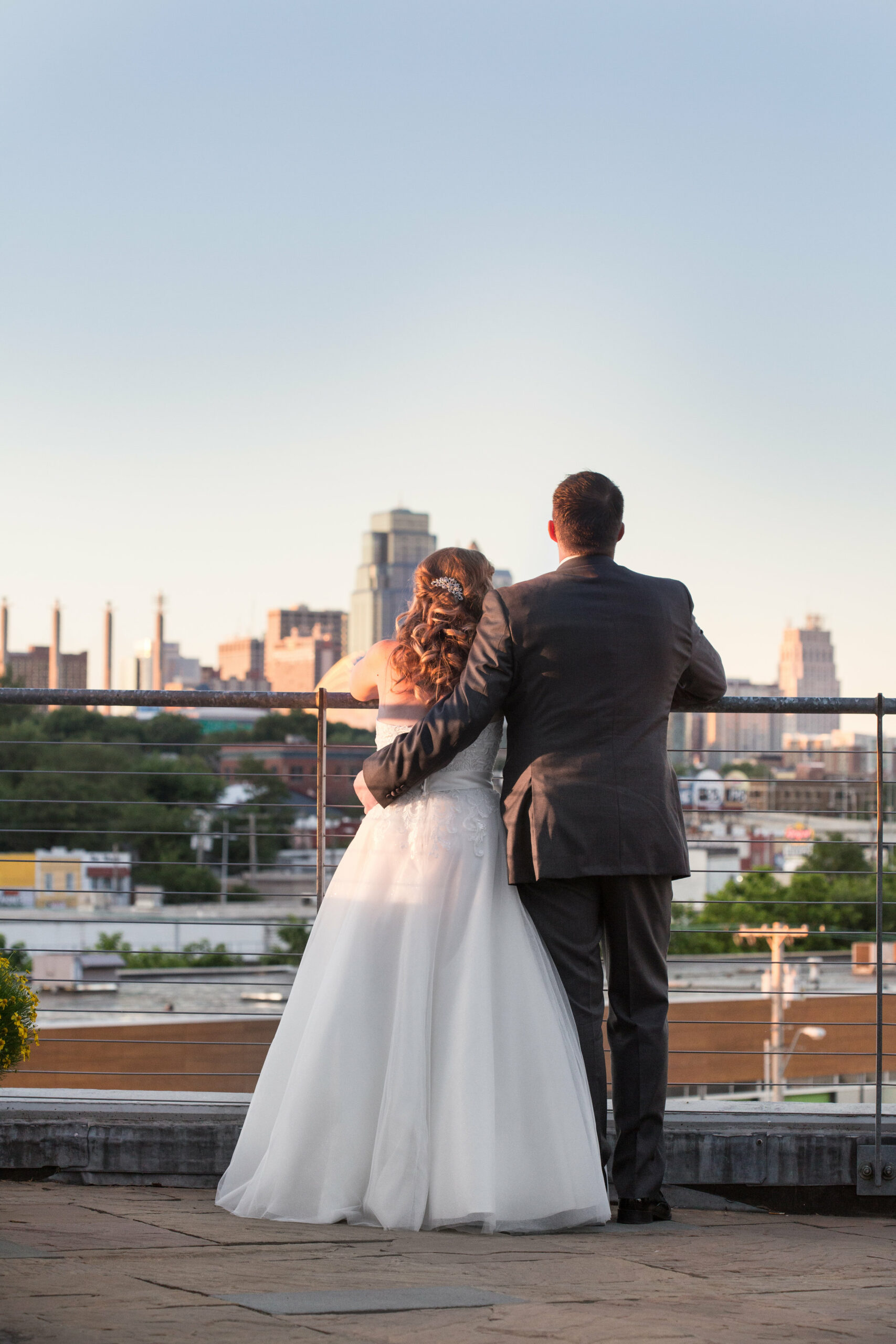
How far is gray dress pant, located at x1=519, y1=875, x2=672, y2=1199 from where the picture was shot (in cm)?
346

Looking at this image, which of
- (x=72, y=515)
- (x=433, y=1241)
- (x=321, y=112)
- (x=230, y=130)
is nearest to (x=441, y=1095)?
(x=433, y=1241)

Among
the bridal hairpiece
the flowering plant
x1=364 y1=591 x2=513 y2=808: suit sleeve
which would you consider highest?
the bridal hairpiece

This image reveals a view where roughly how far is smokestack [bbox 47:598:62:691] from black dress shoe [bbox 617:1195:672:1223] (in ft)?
372

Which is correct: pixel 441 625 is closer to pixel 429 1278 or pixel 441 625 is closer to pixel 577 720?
pixel 577 720

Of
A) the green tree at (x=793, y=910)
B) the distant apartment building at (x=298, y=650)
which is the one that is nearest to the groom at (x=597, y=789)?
the green tree at (x=793, y=910)

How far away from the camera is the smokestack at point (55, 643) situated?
11656cm

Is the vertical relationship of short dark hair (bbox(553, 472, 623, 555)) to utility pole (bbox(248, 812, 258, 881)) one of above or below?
above

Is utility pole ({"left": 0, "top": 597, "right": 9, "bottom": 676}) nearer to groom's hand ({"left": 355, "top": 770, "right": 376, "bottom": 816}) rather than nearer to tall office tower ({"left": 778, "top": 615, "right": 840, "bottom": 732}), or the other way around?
tall office tower ({"left": 778, "top": 615, "right": 840, "bottom": 732})

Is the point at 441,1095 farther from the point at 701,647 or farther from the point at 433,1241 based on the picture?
the point at 701,647

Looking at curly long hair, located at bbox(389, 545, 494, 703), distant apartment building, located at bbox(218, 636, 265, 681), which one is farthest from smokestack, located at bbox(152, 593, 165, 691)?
curly long hair, located at bbox(389, 545, 494, 703)

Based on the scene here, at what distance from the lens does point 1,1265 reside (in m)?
2.66

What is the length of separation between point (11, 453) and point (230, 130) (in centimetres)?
3599

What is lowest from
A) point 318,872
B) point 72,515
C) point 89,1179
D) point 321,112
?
point 89,1179

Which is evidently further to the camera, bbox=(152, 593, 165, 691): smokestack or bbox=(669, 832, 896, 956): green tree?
bbox=(152, 593, 165, 691): smokestack
